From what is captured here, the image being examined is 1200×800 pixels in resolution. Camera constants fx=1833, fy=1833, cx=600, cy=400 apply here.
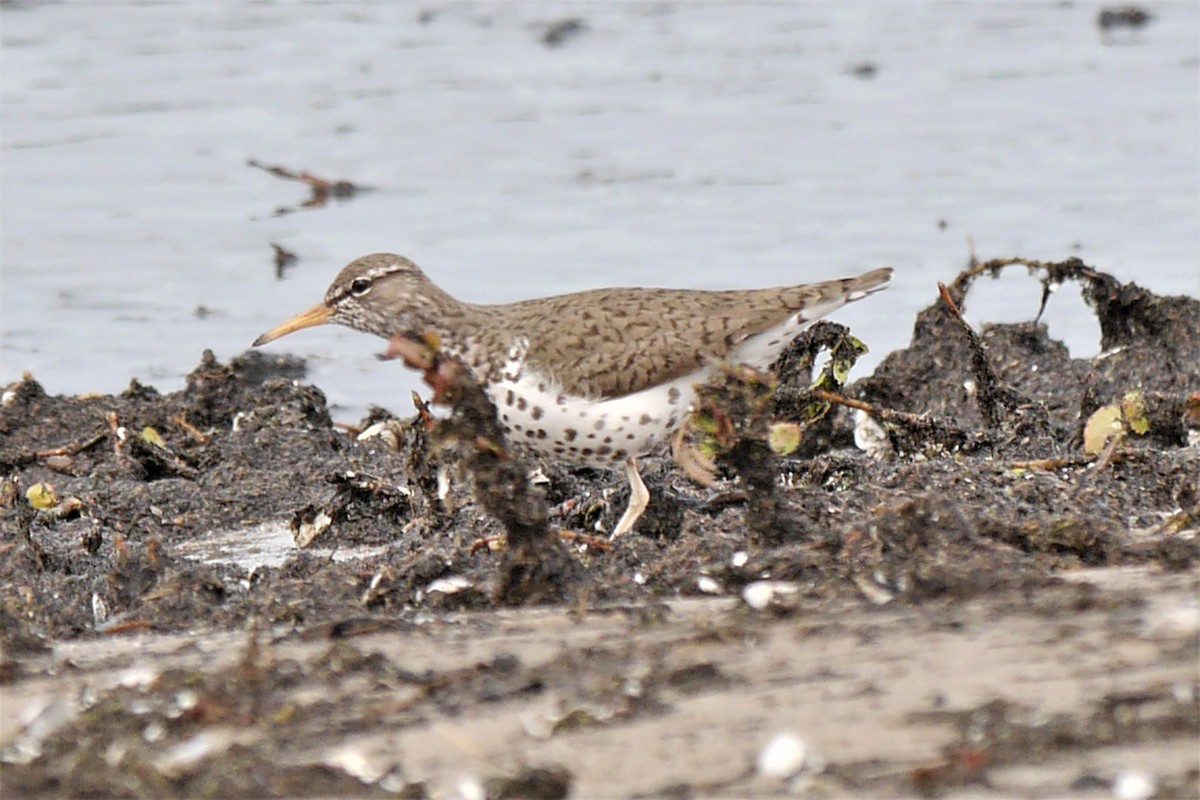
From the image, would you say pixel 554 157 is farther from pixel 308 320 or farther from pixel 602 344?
pixel 602 344

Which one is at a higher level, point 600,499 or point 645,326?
point 645,326

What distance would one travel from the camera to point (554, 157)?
14.2 metres

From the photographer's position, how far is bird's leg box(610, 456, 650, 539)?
6.32m

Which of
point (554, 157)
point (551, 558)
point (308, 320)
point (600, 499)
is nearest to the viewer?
point (551, 558)

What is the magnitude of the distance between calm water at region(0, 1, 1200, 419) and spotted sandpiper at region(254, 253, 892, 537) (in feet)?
9.23

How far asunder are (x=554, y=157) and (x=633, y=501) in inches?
318

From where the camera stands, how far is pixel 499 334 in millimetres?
6809

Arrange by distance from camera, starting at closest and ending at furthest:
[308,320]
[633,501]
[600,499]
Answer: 1. [633,501]
2. [600,499]
3. [308,320]

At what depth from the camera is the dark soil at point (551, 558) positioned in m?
3.89

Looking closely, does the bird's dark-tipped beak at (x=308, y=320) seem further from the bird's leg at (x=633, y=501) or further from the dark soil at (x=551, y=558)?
the bird's leg at (x=633, y=501)

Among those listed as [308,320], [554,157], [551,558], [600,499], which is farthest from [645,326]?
[554,157]

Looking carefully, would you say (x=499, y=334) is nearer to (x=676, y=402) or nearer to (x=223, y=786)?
(x=676, y=402)

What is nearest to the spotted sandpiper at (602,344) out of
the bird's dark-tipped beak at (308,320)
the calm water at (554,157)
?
the bird's dark-tipped beak at (308,320)

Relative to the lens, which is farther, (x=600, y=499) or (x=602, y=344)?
(x=600, y=499)
